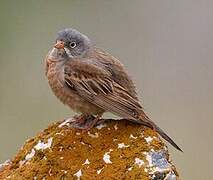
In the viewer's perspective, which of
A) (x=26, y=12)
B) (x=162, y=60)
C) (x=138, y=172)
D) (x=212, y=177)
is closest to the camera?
(x=138, y=172)

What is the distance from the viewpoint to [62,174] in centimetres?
1041

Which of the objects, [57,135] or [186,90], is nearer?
[57,135]

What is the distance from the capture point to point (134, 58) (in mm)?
20562

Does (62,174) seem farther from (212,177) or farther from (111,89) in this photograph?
(212,177)

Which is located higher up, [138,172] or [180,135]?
[138,172]

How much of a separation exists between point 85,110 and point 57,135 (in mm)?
421

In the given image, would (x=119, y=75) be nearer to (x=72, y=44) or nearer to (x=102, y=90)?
(x=102, y=90)

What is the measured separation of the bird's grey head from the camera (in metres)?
11.4

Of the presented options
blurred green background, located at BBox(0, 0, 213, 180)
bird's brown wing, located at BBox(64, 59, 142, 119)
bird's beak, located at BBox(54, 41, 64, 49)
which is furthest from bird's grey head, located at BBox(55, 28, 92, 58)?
blurred green background, located at BBox(0, 0, 213, 180)

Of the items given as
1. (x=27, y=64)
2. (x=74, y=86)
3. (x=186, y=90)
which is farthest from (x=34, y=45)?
(x=74, y=86)

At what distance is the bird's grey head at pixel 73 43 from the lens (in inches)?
448

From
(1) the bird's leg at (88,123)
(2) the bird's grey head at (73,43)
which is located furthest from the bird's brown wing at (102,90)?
(2) the bird's grey head at (73,43)

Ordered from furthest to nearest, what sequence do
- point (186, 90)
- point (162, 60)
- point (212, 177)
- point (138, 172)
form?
point (162, 60)
point (186, 90)
point (212, 177)
point (138, 172)

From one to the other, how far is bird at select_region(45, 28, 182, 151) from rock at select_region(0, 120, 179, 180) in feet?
0.46
